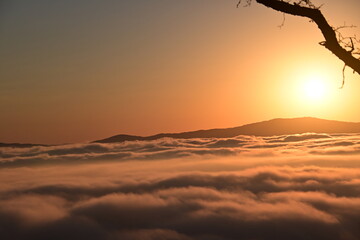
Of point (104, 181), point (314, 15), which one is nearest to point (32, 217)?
point (104, 181)

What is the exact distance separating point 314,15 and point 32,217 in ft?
211

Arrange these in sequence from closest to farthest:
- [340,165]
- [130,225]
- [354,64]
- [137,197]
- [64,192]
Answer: [354,64] < [130,225] < [137,197] < [64,192] < [340,165]

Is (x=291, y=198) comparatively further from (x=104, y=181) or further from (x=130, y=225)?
(x=104, y=181)

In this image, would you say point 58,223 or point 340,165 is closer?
point 58,223

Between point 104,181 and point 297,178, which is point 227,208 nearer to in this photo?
point 297,178

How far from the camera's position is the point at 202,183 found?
7800cm

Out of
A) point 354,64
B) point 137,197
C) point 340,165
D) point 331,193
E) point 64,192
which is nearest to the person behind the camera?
point 354,64

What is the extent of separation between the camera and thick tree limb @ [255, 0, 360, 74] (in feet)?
28.4

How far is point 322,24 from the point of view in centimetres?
878

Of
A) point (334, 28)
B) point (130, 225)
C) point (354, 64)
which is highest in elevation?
point (334, 28)

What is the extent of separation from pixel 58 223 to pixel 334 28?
54200 millimetres

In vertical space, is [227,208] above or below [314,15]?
below

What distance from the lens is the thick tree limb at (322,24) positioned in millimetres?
8656

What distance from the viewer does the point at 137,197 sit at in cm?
6494
